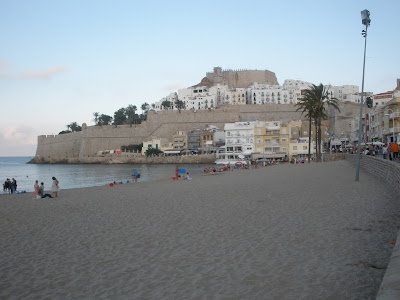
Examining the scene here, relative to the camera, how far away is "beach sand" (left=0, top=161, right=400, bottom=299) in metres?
4.56

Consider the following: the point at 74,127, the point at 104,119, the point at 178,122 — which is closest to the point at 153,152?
the point at 178,122

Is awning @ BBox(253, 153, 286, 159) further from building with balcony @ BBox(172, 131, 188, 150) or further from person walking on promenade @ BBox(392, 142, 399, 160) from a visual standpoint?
person walking on promenade @ BBox(392, 142, 399, 160)

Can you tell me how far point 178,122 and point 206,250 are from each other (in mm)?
76387

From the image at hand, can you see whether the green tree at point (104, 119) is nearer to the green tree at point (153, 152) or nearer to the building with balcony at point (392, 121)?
the green tree at point (153, 152)

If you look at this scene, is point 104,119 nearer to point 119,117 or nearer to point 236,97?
point 119,117

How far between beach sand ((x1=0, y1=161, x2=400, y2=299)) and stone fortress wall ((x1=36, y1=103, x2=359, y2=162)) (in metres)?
71.0

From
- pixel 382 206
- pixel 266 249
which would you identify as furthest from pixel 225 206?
pixel 266 249

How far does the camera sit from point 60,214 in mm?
10625

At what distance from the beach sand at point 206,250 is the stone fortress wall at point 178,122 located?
71.0 meters

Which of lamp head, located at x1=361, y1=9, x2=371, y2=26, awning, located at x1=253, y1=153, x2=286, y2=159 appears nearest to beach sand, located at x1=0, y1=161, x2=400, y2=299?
lamp head, located at x1=361, y1=9, x2=371, y2=26

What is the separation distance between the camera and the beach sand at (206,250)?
4.56 meters

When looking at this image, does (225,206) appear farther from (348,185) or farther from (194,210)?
(348,185)

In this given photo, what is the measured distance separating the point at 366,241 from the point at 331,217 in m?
2.07

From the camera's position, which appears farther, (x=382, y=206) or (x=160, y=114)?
(x=160, y=114)
